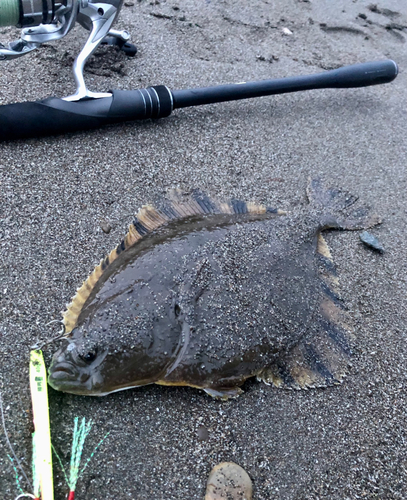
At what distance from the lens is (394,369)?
80.3 inches

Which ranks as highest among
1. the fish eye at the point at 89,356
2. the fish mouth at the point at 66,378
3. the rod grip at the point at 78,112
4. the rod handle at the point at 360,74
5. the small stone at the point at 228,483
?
the rod handle at the point at 360,74

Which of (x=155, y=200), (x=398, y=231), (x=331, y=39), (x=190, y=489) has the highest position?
(x=331, y=39)

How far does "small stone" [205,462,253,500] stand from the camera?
5.08 ft

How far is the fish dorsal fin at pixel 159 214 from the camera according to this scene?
189 cm

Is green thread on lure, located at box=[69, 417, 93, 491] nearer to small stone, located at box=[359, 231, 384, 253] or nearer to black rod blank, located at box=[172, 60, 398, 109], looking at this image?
small stone, located at box=[359, 231, 384, 253]

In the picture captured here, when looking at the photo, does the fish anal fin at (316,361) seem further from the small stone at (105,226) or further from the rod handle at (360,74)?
the rod handle at (360,74)

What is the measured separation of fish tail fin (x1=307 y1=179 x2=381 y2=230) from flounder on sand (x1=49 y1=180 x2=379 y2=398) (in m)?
0.35

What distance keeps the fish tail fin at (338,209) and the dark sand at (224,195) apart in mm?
76

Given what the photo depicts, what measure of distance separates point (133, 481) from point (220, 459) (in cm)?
35

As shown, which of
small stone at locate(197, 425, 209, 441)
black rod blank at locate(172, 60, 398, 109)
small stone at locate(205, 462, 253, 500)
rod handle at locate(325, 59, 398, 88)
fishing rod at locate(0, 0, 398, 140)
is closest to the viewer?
small stone at locate(205, 462, 253, 500)

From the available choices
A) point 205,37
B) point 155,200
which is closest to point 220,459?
point 155,200

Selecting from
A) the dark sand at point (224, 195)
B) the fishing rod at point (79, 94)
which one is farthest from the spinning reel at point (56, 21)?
the dark sand at point (224, 195)

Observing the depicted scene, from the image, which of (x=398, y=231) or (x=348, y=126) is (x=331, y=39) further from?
(x=398, y=231)

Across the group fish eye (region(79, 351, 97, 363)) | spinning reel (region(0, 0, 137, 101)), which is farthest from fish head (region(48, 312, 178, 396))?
spinning reel (region(0, 0, 137, 101))
